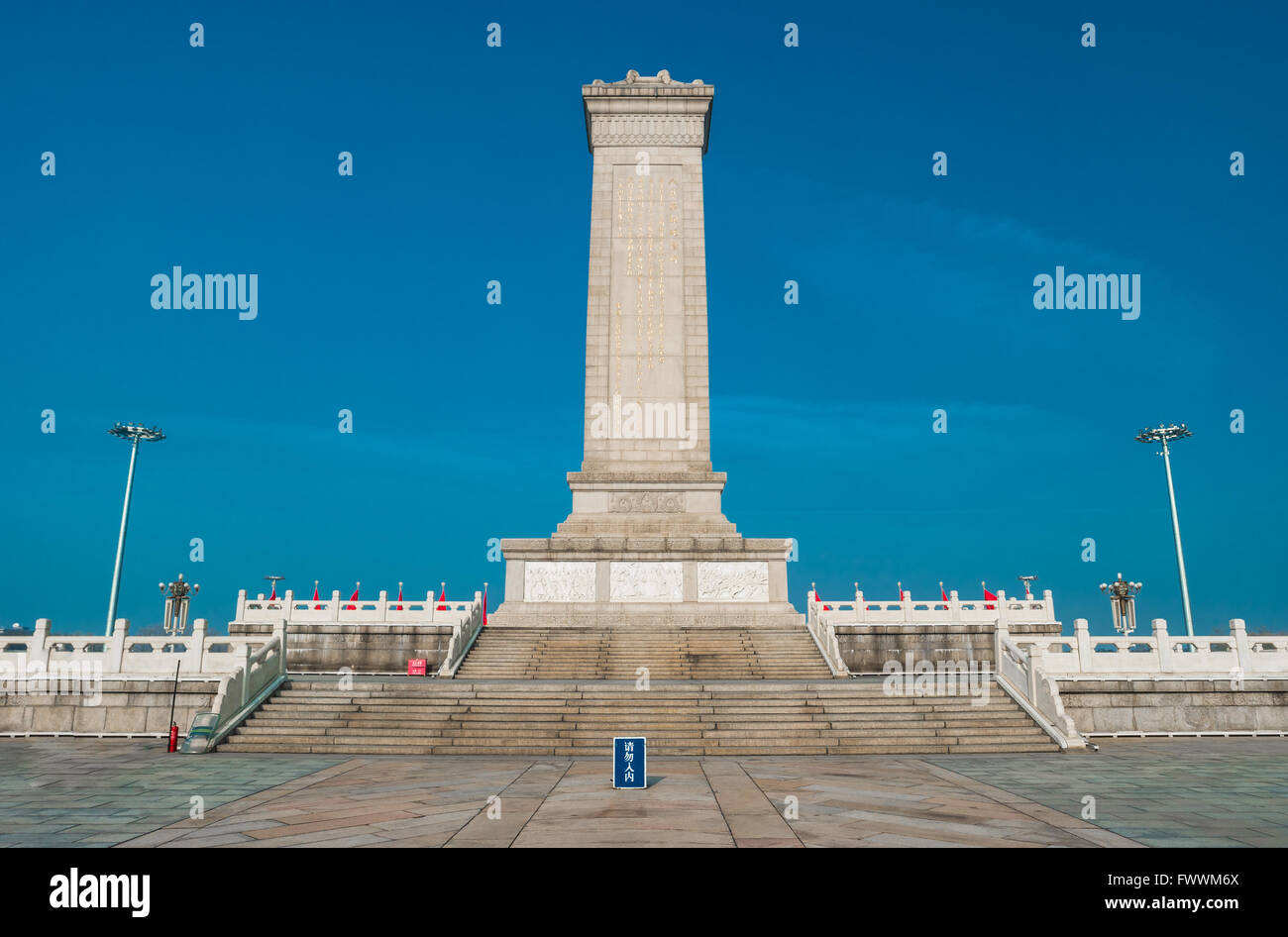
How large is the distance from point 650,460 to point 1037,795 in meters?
22.0

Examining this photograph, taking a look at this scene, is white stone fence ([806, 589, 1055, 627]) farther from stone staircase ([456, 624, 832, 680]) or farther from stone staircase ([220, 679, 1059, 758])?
stone staircase ([220, 679, 1059, 758])

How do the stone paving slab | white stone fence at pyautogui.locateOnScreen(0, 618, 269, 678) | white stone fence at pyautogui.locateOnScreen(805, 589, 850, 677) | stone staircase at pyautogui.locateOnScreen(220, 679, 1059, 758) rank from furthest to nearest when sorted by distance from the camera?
white stone fence at pyautogui.locateOnScreen(805, 589, 850, 677) < white stone fence at pyautogui.locateOnScreen(0, 618, 269, 678) < stone staircase at pyautogui.locateOnScreen(220, 679, 1059, 758) < the stone paving slab

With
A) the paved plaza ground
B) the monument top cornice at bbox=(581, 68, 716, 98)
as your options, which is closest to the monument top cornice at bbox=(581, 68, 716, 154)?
the monument top cornice at bbox=(581, 68, 716, 98)

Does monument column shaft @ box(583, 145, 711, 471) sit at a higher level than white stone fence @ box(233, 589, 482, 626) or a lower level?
higher

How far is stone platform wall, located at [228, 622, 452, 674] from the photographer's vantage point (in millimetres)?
25062

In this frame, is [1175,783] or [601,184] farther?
[601,184]

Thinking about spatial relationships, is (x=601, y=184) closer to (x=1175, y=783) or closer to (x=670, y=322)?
(x=670, y=322)

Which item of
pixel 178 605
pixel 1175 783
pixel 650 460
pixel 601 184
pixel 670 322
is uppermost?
pixel 601 184

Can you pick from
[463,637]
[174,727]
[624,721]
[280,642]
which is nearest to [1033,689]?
[624,721]

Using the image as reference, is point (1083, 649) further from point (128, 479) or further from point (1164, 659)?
point (128, 479)

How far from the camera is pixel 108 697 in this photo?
16875mm

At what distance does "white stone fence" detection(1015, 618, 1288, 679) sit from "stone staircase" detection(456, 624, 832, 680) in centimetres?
588

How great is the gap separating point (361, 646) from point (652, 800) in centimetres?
1876
